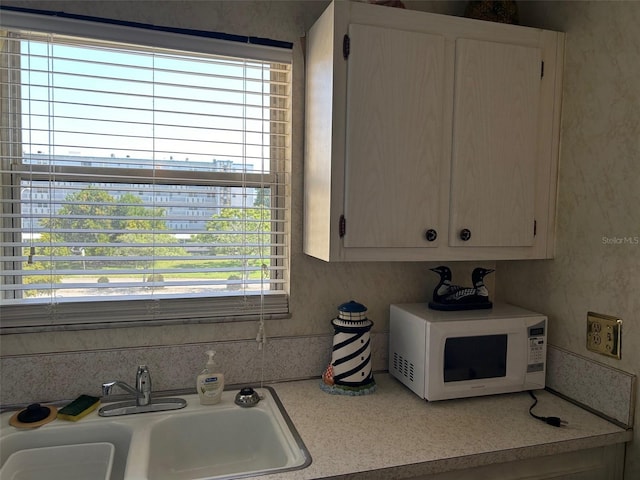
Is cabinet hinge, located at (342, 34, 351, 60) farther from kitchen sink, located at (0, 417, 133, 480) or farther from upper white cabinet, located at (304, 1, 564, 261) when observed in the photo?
kitchen sink, located at (0, 417, 133, 480)

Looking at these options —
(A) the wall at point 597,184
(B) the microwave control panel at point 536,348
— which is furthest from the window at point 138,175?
(A) the wall at point 597,184

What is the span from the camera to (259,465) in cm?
154

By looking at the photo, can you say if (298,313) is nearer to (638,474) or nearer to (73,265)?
(73,265)

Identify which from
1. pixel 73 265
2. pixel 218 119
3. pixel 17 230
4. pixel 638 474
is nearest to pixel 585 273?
pixel 638 474

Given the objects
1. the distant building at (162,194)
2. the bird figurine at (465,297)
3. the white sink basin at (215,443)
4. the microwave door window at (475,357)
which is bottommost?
the white sink basin at (215,443)

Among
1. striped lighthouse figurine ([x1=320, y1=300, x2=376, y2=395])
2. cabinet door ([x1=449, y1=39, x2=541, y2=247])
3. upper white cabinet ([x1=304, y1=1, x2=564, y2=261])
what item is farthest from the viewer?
striped lighthouse figurine ([x1=320, y1=300, x2=376, y2=395])

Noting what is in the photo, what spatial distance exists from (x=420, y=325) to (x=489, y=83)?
2.89 ft

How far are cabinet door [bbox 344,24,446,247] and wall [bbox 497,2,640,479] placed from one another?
0.52 metres

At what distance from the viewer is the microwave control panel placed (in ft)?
5.52

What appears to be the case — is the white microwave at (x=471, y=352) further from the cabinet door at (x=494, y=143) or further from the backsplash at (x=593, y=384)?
the cabinet door at (x=494, y=143)

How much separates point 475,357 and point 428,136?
2.60 feet

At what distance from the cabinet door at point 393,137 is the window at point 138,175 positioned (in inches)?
15.6

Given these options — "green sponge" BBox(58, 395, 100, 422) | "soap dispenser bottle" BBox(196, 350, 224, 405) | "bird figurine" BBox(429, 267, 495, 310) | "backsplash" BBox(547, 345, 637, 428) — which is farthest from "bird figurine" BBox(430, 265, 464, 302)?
"green sponge" BBox(58, 395, 100, 422)

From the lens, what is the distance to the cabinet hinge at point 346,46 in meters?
1.46
